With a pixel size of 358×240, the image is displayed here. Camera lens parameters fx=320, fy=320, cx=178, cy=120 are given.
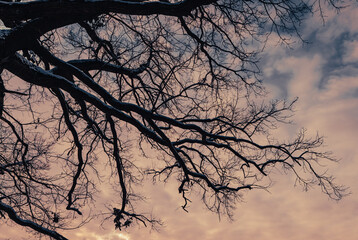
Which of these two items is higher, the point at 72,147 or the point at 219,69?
the point at 219,69

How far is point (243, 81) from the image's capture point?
296 inches

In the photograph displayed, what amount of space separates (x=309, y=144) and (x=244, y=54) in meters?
2.44

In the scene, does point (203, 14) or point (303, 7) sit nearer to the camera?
point (303, 7)

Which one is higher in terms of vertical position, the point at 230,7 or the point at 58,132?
the point at 230,7

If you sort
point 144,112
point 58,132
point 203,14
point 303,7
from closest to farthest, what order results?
point 144,112 < point 303,7 < point 203,14 < point 58,132

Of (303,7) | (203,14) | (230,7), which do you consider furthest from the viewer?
(203,14)

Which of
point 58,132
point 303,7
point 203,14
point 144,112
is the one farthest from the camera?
point 58,132

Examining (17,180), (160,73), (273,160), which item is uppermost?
(160,73)

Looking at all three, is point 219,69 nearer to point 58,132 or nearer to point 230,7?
point 230,7

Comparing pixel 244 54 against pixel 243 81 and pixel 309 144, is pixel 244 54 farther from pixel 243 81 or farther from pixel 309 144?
pixel 309 144

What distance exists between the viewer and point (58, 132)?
7.75 metres

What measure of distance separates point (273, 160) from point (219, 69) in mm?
2537

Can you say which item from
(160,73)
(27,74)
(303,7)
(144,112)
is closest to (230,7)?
(303,7)

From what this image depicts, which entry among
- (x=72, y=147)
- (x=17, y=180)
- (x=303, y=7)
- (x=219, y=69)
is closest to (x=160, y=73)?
(x=219, y=69)
